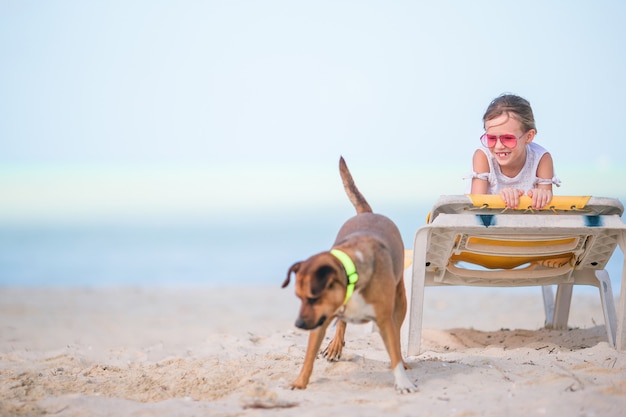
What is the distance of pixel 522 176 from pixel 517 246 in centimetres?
76

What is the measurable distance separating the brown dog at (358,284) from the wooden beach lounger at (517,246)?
2.21ft

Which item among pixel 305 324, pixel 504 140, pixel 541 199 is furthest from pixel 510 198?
pixel 305 324

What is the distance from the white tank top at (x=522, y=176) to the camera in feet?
19.9

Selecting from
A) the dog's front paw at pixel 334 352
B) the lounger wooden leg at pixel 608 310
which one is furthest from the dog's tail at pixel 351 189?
the lounger wooden leg at pixel 608 310

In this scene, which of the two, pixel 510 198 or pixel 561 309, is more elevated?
pixel 510 198

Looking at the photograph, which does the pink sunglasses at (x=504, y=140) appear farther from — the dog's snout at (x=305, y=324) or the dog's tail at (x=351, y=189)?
the dog's snout at (x=305, y=324)

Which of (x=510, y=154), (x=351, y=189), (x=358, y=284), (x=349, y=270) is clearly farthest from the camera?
(x=510, y=154)

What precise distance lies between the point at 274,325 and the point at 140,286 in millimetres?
5735

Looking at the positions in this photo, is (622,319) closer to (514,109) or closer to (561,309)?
(561,309)

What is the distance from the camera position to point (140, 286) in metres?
14.1

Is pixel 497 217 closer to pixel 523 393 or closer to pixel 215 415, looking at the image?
pixel 523 393

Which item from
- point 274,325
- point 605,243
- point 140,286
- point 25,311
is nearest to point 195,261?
point 140,286

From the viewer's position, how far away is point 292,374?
187 inches

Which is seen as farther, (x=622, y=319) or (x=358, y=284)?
(x=622, y=319)
